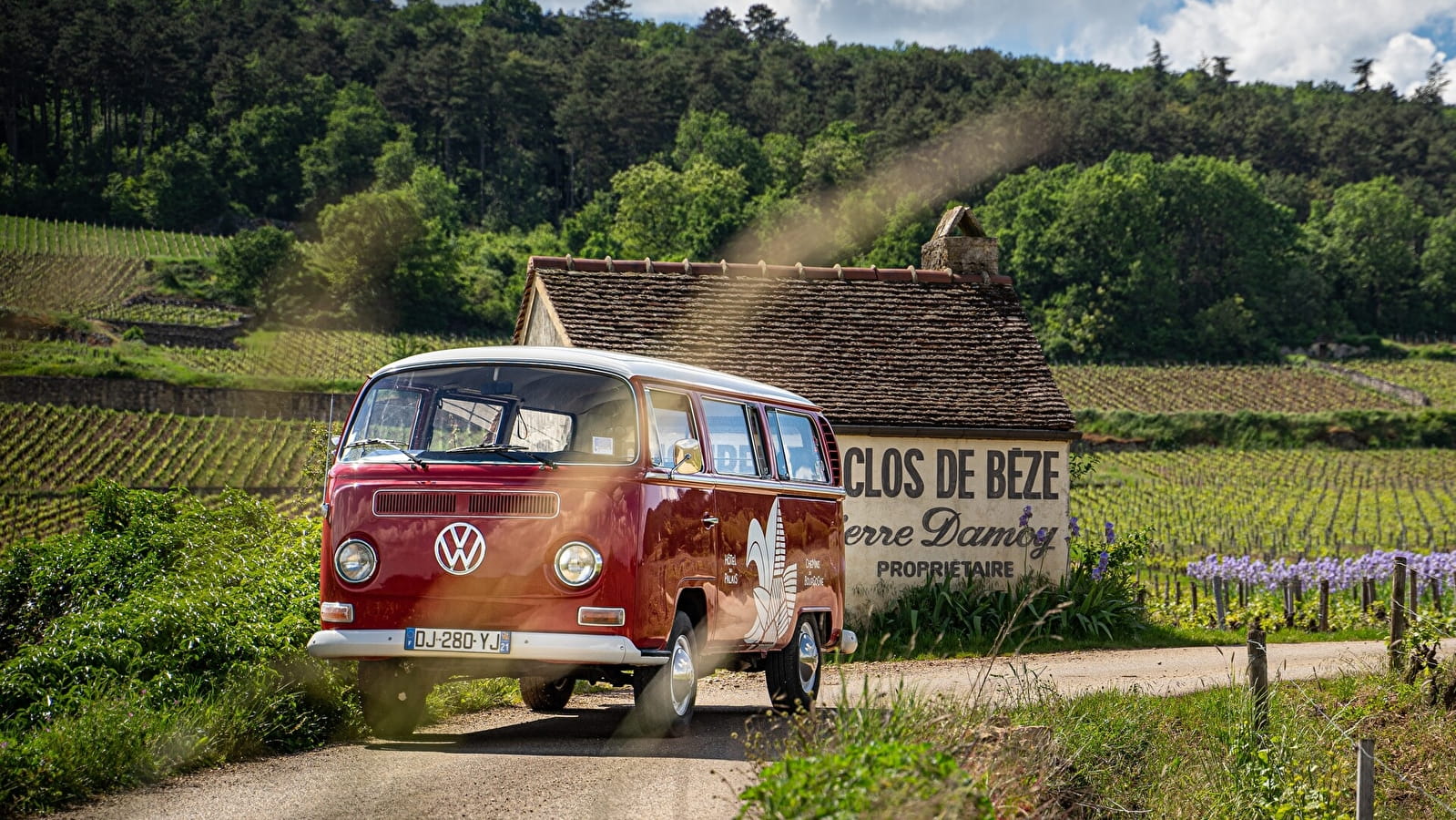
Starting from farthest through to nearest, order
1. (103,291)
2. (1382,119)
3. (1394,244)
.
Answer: (1382,119), (1394,244), (103,291)

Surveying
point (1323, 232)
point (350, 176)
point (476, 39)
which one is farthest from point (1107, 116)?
point (350, 176)

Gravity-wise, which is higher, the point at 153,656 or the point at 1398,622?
the point at 153,656

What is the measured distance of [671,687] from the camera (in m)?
10.1

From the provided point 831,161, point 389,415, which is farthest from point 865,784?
point 831,161

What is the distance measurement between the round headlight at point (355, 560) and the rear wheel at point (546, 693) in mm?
3050

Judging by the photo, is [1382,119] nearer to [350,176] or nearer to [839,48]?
[839,48]

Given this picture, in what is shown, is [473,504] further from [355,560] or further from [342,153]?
[342,153]

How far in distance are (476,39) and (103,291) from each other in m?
76.5

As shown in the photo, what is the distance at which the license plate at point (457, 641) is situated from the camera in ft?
30.9

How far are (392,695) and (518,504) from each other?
1.89m

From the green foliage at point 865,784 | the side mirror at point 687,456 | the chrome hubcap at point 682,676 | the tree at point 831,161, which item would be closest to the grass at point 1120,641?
the chrome hubcap at point 682,676

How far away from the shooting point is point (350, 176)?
470 ft

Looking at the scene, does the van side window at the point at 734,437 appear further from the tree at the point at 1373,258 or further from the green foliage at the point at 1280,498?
the tree at the point at 1373,258

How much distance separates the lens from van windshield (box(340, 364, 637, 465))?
9945 millimetres
